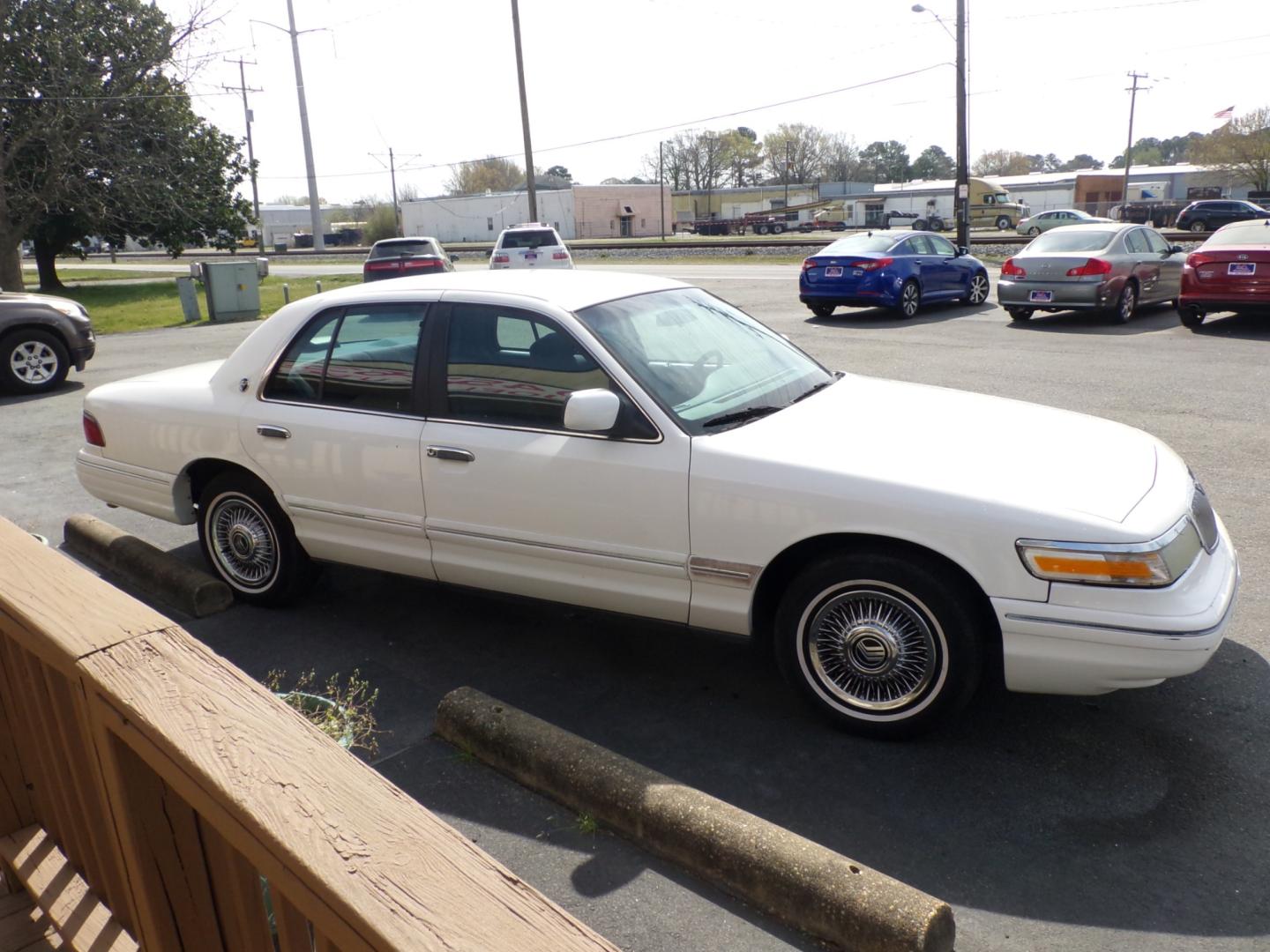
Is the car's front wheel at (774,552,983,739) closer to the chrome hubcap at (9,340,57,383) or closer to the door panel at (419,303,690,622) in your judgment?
the door panel at (419,303,690,622)

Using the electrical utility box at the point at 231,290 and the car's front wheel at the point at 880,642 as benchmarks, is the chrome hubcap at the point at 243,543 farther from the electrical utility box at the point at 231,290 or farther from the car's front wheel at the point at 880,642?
the electrical utility box at the point at 231,290

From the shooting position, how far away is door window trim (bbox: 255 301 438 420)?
15.5 feet

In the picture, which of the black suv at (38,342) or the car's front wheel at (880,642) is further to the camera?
the black suv at (38,342)

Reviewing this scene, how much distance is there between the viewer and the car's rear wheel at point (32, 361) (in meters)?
12.2

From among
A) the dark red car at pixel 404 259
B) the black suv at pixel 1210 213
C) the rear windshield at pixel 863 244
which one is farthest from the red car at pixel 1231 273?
the black suv at pixel 1210 213

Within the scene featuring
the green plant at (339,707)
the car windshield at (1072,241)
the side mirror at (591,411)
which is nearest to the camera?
the green plant at (339,707)

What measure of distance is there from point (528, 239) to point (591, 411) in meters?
20.9

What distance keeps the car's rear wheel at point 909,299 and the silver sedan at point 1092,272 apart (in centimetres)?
145

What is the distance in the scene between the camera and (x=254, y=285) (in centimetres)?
2288

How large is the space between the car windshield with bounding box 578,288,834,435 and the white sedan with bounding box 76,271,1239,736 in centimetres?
2

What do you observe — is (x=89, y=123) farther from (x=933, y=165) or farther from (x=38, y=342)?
(x=933, y=165)

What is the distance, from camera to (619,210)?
3317 inches

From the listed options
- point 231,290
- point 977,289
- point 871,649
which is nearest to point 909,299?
point 977,289

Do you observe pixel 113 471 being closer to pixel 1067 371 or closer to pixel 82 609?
pixel 82 609
